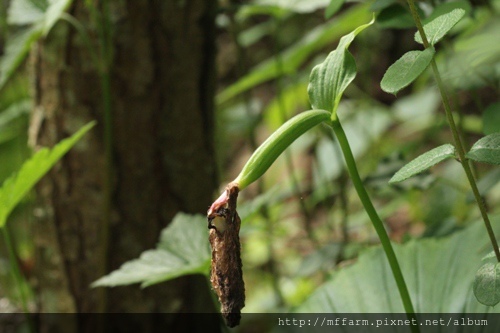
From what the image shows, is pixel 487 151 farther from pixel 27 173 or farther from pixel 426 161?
pixel 27 173

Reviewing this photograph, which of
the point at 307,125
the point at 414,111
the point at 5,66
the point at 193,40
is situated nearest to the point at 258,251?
the point at 414,111

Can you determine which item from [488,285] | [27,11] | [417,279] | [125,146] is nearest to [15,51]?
[27,11]

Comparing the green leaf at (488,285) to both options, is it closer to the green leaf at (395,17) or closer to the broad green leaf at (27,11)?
the green leaf at (395,17)

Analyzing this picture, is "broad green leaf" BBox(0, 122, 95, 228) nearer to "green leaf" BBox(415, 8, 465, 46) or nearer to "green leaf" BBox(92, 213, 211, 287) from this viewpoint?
"green leaf" BBox(92, 213, 211, 287)

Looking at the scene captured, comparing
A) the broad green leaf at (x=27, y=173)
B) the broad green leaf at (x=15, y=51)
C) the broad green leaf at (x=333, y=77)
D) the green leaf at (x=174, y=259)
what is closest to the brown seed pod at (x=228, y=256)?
the broad green leaf at (x=333, y=77)

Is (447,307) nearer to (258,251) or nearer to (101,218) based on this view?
(101,218)
